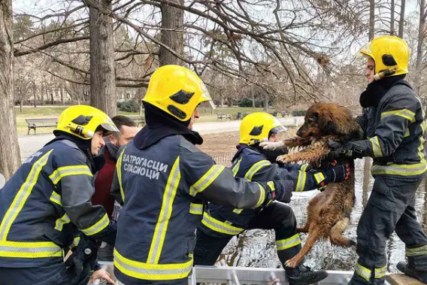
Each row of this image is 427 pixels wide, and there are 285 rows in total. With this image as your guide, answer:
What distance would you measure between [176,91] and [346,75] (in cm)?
635

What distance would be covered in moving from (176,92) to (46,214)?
131cm

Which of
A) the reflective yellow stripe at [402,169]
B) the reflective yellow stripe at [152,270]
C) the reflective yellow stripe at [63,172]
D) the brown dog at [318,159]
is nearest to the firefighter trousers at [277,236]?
the brown dog at [318,159]

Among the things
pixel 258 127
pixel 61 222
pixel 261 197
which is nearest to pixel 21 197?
pixel 61 222

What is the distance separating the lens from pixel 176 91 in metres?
2.49

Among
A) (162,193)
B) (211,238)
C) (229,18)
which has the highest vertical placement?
(229,18)

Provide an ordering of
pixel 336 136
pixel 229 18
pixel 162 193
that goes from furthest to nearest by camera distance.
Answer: pixel 229 18
pixel 336 136
pixel 162 193

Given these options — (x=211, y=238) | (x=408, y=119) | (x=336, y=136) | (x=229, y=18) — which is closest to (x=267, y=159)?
(x=336, y=136)

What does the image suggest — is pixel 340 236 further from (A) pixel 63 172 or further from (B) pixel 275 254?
(B) pixel 275 254

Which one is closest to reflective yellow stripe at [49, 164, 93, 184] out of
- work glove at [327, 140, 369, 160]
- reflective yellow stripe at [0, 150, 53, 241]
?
reflective yellow stripe at [0, 150, 53, 241]

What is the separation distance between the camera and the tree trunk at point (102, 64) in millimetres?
6957

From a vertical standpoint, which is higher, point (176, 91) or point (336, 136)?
point (176, 91)

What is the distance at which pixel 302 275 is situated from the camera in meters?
3.55

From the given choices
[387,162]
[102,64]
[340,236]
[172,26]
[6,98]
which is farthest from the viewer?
[172,26]

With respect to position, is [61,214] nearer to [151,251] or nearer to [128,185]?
[128,185]
